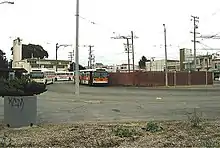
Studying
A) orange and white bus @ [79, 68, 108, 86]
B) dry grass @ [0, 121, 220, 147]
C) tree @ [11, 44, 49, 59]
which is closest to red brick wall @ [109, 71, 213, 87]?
orange and white bus @ [79, 68, 108, 86]

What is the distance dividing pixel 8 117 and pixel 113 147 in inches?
201

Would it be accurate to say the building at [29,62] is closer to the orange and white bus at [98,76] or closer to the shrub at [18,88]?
the orange and white bus at [98,76]

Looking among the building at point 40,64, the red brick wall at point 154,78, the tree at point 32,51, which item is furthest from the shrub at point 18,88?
the tree at point 32,51

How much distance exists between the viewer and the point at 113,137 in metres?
9.30

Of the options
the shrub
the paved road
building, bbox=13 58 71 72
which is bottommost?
the paved road

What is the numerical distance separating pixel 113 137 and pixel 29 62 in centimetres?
9269

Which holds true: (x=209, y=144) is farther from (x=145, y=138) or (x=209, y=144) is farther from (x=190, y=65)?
(x=190, y=65)

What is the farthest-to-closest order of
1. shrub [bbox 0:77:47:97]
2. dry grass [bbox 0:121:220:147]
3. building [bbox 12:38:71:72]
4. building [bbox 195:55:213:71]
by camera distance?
building [bbox 195:55:213:71]
building [bbox 12:38:71:72]
shrub [bbox 0:77:47:97]
dry grass [bbox 0:121:220:147]

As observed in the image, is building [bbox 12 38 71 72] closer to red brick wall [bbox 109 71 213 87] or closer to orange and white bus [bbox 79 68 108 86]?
orange and white bus [bbox 79 68 108 86]

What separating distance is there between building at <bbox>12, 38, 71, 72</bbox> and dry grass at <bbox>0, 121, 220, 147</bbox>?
62.4m

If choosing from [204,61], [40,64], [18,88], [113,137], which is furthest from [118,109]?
[204,61]

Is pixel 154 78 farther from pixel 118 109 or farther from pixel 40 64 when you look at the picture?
pixel 40 64

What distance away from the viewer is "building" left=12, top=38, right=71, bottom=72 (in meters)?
76.8

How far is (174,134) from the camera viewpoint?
9.82 meters
